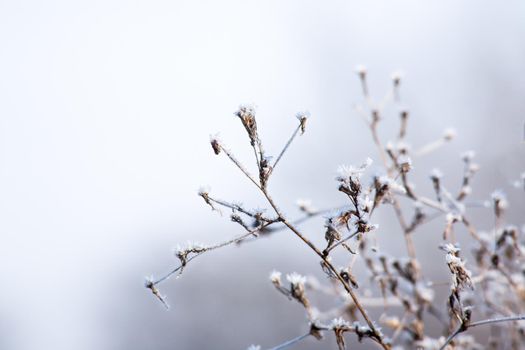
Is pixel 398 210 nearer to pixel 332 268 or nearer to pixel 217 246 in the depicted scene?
pixel 332 268

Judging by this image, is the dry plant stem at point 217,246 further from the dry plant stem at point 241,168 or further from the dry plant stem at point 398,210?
the dry plant stem at point 398,210

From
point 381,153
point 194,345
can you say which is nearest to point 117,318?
point 194,345

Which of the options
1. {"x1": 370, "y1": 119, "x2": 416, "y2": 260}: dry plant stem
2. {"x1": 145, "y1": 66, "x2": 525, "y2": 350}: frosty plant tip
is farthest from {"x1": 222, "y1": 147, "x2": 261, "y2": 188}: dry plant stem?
{"x1": 370, "y1": 119, "x2": 416, "y2": 260}: dry plant stem

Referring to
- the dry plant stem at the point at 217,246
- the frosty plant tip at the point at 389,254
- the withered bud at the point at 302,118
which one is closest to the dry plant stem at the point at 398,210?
the frosty plant tip at the point at 389,254

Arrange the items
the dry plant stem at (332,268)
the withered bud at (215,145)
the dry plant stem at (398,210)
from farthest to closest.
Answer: the dry plant stem at (398,210) → the withered bud at (215,145) → the dry plant stem at (332,268)

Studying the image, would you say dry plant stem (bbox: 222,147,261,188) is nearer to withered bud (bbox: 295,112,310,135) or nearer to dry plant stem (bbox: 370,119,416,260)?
withered bud (bbox: 295,112,310,135)

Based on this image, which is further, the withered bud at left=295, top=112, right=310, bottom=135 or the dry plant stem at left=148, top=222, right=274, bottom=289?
the withered bud at left=295, top=112, right=310, bottom=135

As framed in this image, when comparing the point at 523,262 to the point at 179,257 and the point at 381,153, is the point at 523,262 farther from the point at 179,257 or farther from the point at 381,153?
the point at 179,257

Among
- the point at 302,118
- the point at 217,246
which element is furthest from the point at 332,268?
the point at 302,118
